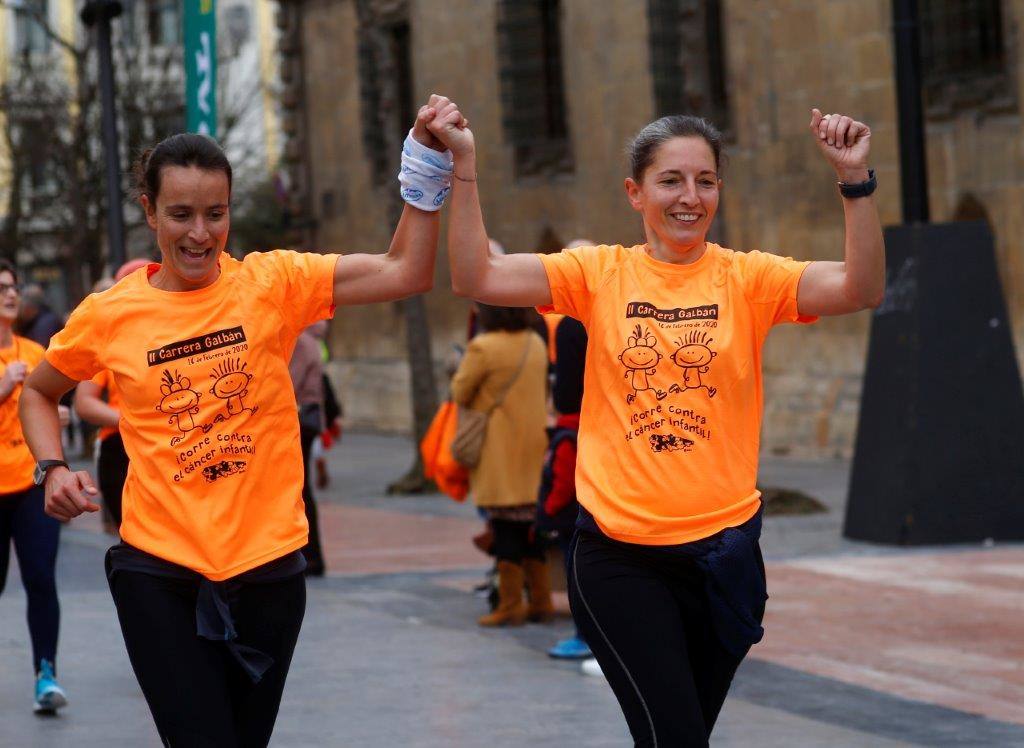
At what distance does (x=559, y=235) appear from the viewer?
26.3 meters

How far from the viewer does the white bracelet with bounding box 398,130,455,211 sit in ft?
15.2

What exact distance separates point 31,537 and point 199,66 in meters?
4.34

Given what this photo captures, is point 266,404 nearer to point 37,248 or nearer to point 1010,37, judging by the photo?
point 1010,37

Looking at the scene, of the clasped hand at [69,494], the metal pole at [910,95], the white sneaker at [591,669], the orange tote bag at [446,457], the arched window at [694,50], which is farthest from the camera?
the arched window at [694,50]

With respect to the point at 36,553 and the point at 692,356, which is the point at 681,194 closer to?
the point at 692,356

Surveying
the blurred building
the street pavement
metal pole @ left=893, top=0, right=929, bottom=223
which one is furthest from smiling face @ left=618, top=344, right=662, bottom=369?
the blurred building

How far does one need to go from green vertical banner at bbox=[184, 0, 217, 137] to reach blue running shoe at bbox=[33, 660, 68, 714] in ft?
14.5

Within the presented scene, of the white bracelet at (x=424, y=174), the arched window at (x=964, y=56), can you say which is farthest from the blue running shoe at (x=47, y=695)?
the arched window at (x=964, y=56)

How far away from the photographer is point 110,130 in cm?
1611

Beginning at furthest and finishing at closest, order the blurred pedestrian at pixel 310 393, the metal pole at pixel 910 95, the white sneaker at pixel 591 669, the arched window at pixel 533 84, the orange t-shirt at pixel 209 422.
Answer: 1. the arched window at pixel 533 84
2. the metal pole at pixel 910 95
3. the blurred pedestrian at pixel 310 393
4. the white sneaker at pixel 591 669
5. the orange t-shirt at pixel 209 422

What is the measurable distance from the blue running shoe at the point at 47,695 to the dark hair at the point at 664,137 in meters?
4.12

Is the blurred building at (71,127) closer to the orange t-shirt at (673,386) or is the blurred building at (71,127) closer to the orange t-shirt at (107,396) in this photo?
the orange t-shirt at (107,396)

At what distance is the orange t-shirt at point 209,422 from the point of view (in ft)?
15.0

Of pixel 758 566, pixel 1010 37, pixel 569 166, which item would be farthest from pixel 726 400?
pixel 569 166
